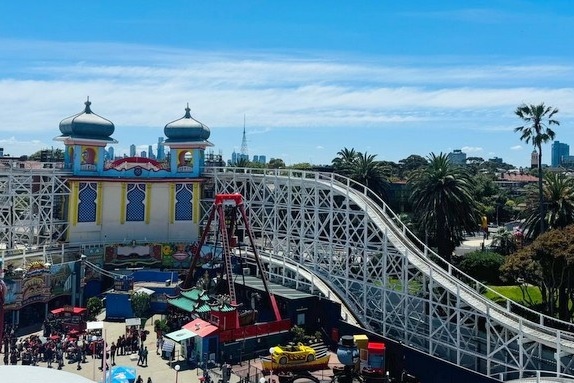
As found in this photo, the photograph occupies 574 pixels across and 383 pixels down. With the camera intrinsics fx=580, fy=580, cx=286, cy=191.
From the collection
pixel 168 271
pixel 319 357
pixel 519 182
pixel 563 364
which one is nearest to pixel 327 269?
pixel 319 357

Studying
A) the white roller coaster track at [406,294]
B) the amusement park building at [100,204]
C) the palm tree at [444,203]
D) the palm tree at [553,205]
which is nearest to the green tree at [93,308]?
the amusement park building at [100,204]

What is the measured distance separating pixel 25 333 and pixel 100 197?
51.8ft

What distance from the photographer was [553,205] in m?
42.4

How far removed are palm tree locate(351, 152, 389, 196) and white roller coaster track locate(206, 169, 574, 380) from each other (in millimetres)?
11582

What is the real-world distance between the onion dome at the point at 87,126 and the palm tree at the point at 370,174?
2424 cm

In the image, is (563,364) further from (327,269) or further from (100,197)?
(100,197)

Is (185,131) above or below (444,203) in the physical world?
above

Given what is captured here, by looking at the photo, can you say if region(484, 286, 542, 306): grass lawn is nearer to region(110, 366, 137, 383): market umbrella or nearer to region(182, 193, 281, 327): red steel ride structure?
region(182, 193, 281, 327): red steel ride structure

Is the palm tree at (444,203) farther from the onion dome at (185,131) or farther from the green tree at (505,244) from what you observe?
the onion dome at (185,131)

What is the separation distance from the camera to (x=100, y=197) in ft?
169

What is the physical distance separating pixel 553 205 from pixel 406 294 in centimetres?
1567

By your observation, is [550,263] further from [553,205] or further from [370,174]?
[370,174]

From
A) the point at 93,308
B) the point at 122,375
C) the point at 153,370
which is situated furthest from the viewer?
the point at 93,308

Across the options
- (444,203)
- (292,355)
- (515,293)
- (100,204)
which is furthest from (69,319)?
(515,293)
